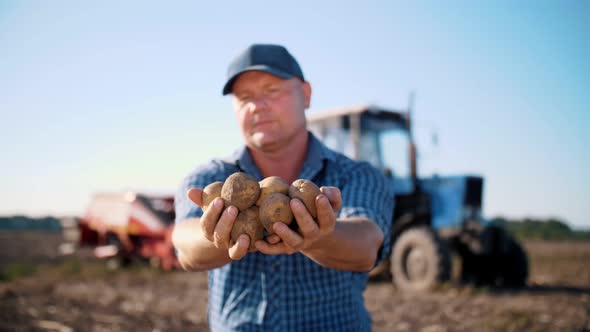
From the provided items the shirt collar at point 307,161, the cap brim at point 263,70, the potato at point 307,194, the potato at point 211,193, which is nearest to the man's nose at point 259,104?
the cap brim at point 263,70

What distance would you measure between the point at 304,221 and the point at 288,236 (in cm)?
8

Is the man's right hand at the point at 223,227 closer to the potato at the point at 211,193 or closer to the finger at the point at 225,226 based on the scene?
the finger at the point at 225,226

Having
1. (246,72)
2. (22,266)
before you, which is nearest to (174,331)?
(246,72)

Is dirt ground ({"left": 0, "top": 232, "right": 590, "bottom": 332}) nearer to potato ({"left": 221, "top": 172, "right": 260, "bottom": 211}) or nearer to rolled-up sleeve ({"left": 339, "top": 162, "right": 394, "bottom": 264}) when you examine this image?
rolled-up sleeve ({"left": 339, "top": 162, "right": 394, "bottom": 264})

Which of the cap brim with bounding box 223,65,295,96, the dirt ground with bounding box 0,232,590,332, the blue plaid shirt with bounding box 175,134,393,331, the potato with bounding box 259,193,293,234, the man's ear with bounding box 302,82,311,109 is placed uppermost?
the cap brim with bounding box 223,65,295,96

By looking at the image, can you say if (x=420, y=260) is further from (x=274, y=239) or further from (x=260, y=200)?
(x=274, y=239)

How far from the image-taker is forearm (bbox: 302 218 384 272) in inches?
68.8

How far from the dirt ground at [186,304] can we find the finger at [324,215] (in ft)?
13.0

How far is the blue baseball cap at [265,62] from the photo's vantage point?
2217 mm

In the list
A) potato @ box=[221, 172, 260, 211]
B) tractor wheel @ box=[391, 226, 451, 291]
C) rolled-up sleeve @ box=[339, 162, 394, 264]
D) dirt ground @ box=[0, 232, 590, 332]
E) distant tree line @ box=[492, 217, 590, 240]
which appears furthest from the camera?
distant tree line @ box=[492, 217, 590, 240]

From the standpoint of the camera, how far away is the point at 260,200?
173 centimetres

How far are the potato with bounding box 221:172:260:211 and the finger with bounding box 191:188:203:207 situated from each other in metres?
0.14

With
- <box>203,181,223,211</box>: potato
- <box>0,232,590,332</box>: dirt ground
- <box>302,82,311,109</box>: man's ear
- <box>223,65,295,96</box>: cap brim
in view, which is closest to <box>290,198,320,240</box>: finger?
<box>203,181,223,211</box>: potato

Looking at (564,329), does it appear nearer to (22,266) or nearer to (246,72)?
(246,72)
